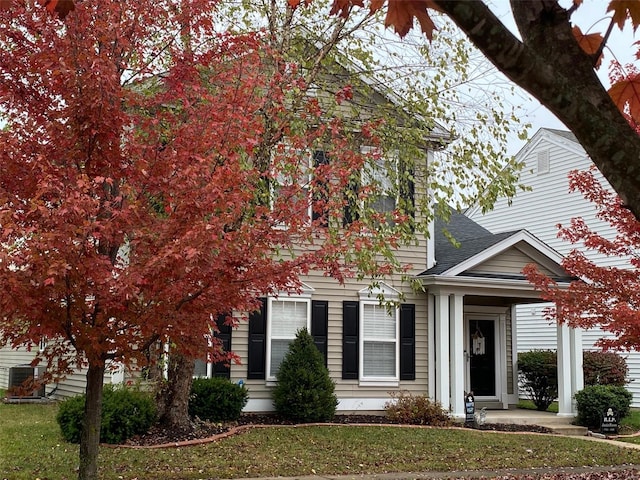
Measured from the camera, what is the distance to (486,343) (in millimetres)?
17547

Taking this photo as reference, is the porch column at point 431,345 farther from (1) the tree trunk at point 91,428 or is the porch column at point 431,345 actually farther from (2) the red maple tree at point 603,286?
(1) the tree trunk at point 91,428

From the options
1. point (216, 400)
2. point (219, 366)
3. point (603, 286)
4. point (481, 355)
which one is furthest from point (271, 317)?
point (603, 286)

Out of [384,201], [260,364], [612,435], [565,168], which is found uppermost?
[565,168]

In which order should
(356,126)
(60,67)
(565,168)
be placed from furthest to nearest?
(565,168)
(356,126)
(60,67)

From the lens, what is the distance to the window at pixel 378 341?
1487cm

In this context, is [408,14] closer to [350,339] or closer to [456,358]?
[350,339]

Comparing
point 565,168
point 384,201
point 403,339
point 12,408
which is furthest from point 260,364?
point 565,168

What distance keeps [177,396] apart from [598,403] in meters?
8.32

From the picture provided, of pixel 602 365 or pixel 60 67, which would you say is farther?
pixel 602 365

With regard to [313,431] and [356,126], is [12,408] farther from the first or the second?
[356,126]

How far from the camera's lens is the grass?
8.69m

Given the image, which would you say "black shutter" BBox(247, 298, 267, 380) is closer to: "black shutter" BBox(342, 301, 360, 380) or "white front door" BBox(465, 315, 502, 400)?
"black shutter" BBox(342, 301, 360, 380)

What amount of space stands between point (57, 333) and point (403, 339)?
32.3 ft

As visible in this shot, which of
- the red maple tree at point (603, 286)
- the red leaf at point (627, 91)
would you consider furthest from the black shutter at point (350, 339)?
the red leaf at point (627, 91)
